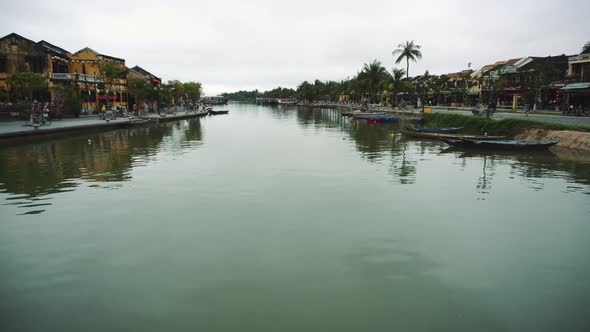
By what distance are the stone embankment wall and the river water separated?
29.6 feet

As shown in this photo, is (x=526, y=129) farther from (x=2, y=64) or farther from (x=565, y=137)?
(x=2, y=64)

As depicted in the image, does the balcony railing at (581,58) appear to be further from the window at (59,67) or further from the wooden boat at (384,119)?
the window at (59,67)

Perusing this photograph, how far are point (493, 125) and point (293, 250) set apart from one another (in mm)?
30299

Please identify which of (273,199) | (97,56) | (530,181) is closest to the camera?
(273,199)

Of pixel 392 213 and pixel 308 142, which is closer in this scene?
pixel 392 213

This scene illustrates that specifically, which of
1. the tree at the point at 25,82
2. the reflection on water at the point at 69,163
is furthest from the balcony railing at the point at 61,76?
the reflection on water at the point at 69,163

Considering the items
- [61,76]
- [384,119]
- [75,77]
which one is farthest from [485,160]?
[75,77]

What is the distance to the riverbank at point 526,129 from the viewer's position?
83.5 ft

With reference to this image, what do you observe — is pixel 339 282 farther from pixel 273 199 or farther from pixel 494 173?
pixel 494 173

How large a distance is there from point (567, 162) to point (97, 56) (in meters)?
58.4

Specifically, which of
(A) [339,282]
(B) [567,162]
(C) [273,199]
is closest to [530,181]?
(B) [567,162]

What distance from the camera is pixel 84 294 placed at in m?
6.87

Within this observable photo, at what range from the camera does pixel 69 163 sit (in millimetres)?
20250

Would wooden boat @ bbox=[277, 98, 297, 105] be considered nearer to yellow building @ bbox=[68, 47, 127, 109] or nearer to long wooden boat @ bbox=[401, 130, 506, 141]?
yellow building @ bbox=[68, 47, 127, 109]
